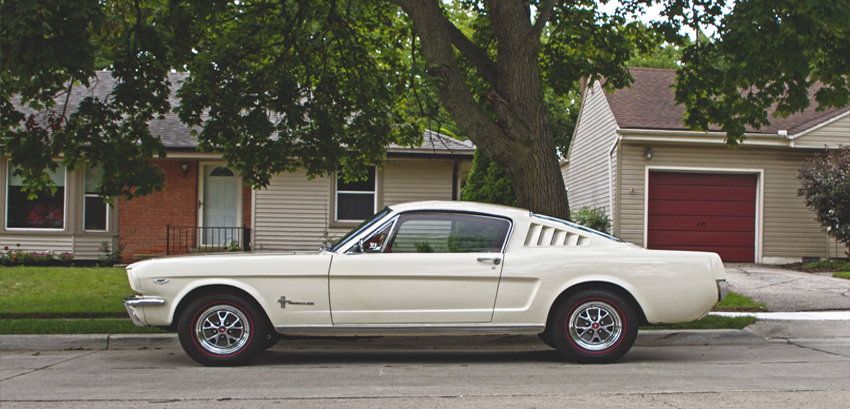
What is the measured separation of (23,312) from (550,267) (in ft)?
22.3

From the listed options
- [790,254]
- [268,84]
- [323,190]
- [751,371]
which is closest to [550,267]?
[751,371]

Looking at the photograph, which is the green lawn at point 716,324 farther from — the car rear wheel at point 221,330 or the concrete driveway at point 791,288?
the car rear wheel at point 221,330

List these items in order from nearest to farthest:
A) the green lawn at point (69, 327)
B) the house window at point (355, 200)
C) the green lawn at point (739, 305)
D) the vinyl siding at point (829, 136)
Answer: the green lawn at point (69, 327) < the green lawn at point (739, 305) < the vinyl siding at point (829, 136) < the house window at point (355, 200)

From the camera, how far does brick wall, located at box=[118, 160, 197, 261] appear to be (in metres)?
16.2

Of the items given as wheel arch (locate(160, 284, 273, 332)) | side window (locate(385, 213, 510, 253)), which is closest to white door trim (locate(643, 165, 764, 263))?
side window (locate(385, 213, 510, 253))

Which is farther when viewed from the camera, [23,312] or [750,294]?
[750,294]

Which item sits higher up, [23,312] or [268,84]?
[268,84]

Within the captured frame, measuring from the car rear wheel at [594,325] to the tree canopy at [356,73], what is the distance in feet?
6.57

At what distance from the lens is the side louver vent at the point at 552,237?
20.8 ft

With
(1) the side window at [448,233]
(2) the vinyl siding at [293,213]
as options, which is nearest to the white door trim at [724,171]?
(2) the vinyl siding at [293,213]

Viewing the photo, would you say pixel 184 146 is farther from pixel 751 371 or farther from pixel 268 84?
pixel 751 371

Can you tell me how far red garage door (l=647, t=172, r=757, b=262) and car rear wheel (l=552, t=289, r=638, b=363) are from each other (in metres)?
10.5

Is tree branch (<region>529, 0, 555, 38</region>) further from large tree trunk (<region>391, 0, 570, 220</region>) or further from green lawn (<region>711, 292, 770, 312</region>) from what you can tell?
green lawn (<region>711, 292, 770, 312</region>)

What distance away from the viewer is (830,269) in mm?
14391
